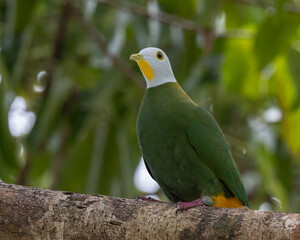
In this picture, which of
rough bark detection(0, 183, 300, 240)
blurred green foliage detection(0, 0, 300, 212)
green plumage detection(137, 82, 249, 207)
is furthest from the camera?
blurred green foliage detection(0, 0, 300, 212)

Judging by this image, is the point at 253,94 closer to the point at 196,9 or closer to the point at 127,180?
the point at 196,9

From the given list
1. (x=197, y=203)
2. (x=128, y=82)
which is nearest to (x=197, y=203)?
(x=197, y=203)

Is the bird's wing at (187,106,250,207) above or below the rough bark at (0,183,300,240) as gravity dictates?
above

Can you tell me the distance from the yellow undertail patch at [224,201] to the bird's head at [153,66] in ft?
2.47

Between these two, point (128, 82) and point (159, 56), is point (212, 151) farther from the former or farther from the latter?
point (128, 82)

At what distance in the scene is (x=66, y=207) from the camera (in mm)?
3014

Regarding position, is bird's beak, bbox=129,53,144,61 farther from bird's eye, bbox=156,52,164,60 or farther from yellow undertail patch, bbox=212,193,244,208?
yellow undertail patch, bbox=212,193,244,208

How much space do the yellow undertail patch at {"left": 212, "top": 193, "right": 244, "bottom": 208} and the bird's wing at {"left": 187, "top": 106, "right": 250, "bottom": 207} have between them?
1.9 inches

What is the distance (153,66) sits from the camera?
3742mm

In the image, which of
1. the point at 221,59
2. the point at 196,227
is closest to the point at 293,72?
the point at 221,59

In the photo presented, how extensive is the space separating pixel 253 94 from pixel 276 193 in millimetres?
1037

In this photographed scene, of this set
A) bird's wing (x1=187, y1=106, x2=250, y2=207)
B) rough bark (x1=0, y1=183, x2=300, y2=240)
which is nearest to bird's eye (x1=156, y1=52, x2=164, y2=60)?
bird's wing (x1=187, y1=106, x2=250, y2=207)

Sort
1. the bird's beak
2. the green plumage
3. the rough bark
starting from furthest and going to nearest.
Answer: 1. the bird's beak
2. the green plumage
3. the rough bark

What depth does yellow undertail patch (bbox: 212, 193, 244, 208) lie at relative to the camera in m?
Answer: 3.57
